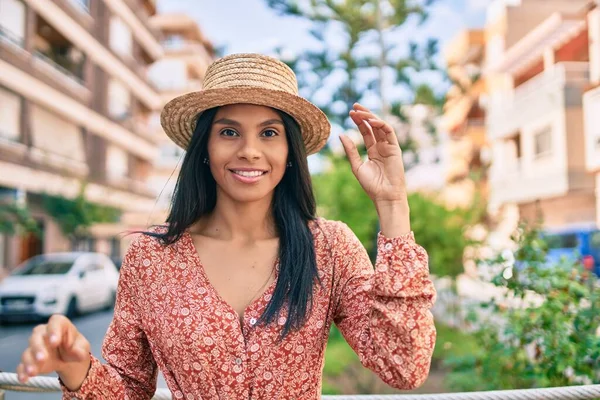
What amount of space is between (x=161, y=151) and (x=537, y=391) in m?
34.9

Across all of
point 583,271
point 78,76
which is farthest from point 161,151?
point 583,271

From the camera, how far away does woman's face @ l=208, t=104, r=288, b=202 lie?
1.48 m

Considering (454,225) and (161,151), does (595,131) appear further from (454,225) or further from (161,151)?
(161,151)

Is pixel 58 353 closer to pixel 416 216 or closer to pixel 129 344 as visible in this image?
pixel 129 344

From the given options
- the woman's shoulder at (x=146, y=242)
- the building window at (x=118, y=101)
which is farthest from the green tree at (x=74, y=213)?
the woman's shoulder at (x=146, y=242)

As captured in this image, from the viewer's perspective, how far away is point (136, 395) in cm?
149

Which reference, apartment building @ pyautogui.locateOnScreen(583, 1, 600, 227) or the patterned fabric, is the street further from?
apartment building @ pyautogui.locateOnScreen(583, 1, 600, 227)

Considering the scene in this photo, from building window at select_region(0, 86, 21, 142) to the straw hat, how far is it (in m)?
11.4

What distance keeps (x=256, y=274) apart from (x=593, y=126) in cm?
943

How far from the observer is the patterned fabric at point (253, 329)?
125cm

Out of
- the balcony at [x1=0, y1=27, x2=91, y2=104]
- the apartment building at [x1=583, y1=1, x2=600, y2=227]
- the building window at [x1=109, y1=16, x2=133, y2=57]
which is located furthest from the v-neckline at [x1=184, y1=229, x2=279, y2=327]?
the building window at [x1=109, y1=16, x2=133, y2=57]

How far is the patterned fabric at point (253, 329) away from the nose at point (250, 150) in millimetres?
284

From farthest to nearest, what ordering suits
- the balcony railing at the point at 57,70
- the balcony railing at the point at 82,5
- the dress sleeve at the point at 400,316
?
the balcony railing at the point at 82,5, the balcony railing at the point at 57,70, the dress sleeve at the point at 400,316

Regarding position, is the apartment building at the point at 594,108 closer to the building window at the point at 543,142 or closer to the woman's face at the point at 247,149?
the building window at the point at 543,142
